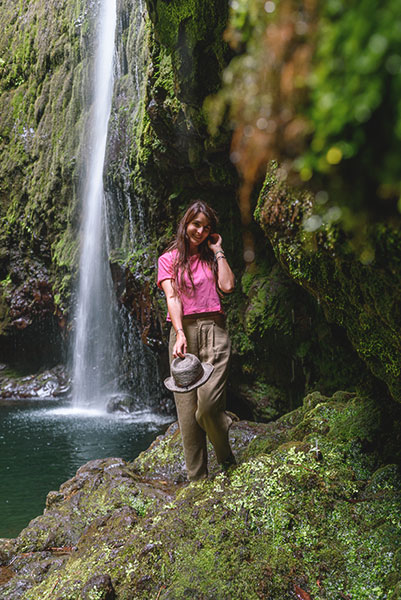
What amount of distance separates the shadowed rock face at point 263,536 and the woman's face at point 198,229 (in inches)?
63.9

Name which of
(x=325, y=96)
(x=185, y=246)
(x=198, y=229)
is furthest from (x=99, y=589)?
(x=325, y=96)

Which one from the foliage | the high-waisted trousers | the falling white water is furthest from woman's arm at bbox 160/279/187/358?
the falling white water

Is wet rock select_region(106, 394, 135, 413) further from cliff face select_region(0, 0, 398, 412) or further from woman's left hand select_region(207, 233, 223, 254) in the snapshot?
woman's left hand select_region(207, 233, 223, 254)

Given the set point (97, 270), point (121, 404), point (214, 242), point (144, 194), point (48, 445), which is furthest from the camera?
point (97, 270)

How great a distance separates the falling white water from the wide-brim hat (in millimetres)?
10078

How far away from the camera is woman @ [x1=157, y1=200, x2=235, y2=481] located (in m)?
3.46

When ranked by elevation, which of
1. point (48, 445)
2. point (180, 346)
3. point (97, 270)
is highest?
point (97, 270)

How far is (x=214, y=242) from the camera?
3.63m

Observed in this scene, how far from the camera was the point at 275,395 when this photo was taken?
7.86 meters

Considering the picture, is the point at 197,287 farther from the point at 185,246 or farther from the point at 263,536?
the point at 263,536

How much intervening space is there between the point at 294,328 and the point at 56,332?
35.6 ft

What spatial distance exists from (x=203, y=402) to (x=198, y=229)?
4.13 feet

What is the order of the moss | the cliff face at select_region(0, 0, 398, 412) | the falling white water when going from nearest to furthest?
1. the moss
2. the cliff face at select_region(0, 0, 398, 412)
3. the falling white water

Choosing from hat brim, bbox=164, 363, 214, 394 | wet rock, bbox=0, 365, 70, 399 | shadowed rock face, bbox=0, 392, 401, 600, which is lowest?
Answer: wet rock, bbox=0, 365, 70, 399
